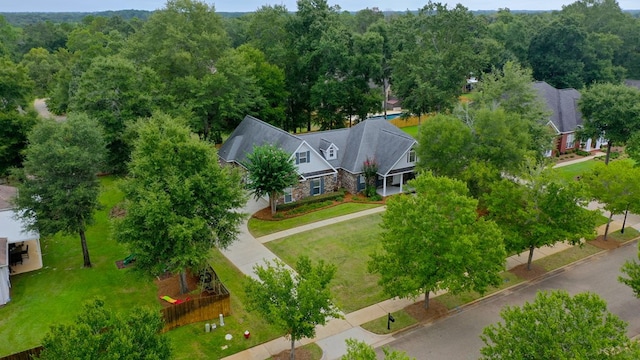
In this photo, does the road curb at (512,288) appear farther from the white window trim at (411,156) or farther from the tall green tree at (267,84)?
the tall green tree at (267,84)

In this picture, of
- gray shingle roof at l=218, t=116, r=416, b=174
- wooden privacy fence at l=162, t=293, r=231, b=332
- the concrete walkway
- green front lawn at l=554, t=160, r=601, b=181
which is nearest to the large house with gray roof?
gray shingle roof at l=218, t=116, r=416, b=174

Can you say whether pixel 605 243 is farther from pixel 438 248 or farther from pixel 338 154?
pixel 338 154

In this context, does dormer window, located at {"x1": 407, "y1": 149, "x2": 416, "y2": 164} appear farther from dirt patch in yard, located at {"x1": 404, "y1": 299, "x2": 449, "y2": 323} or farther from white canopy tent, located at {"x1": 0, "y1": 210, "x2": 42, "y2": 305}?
white canopy tent, located at {"x1": 0, "y1": 210, "x2": 42, "y2": 305}

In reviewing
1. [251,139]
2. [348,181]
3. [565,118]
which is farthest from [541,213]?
[565,118]

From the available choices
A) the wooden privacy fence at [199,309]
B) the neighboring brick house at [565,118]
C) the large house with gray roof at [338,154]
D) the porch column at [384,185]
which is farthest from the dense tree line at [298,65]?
the wooden privacy fence at [199,309]

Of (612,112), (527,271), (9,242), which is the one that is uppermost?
(612,112)

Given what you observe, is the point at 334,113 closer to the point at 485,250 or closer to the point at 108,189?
the point at 108,189

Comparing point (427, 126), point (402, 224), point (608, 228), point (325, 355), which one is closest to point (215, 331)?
point (325, 355)
